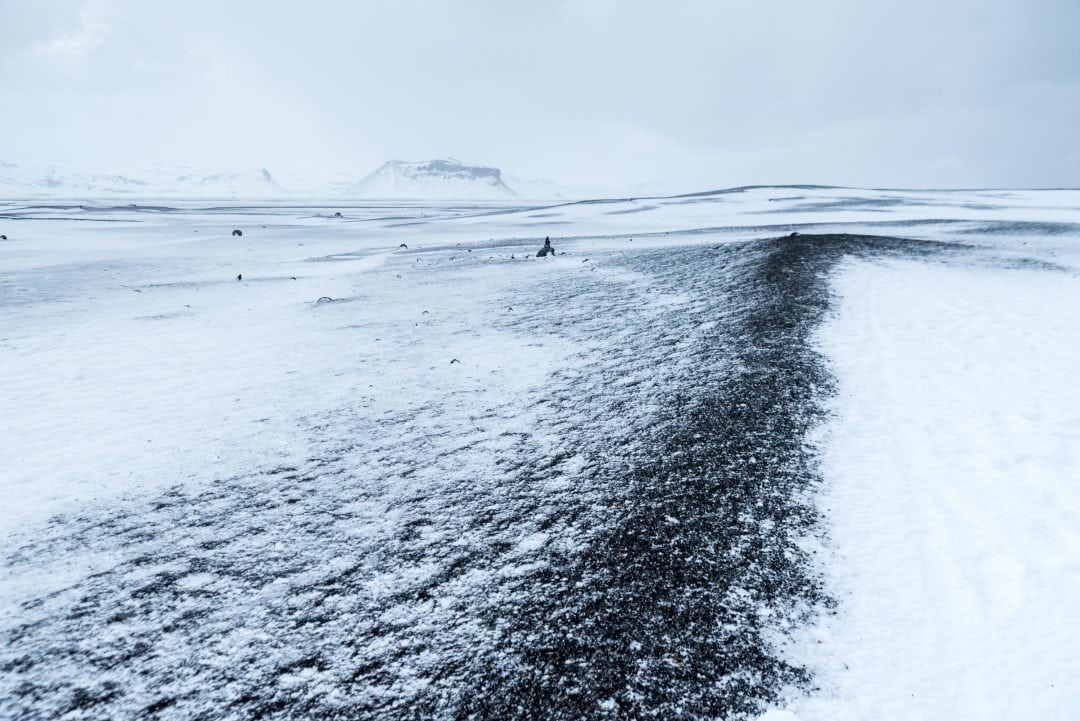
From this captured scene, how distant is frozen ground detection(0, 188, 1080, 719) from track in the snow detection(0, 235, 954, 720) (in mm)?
19

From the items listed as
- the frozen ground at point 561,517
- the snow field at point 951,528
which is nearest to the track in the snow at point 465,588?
the frozen ground at point 561,517

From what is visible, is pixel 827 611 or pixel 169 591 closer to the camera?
pixel 827 611

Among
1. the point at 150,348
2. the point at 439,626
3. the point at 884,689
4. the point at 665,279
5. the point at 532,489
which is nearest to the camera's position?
the point at 884,689

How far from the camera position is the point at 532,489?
13.5ft

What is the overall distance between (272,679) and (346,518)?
132cm

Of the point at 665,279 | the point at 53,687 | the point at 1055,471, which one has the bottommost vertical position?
the point at 53,687

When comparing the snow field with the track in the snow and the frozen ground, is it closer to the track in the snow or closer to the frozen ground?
the frozen ground

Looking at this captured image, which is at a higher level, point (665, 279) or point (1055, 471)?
point (665, 279)

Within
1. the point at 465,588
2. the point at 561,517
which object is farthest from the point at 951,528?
the point at 465,588

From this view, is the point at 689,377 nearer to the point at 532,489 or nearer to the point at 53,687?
the point at 532,489

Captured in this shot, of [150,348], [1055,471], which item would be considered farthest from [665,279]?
[150,348]

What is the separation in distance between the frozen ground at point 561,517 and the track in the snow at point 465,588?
0.06ft

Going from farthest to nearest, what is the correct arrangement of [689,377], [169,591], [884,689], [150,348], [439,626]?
[150,348] < [689,377] < [169,591] < [439,626] < [884,689]

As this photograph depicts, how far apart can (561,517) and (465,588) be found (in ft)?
2.83
